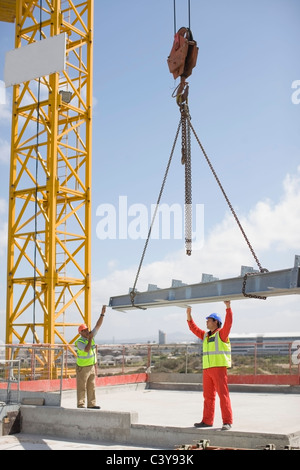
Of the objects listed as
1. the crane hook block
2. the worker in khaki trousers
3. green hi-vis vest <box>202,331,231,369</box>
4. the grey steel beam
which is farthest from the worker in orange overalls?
the crane hook block

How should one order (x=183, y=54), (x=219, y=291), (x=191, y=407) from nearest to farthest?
1. (x=183, y=54)
2. (x=219, y=291)
3. (x=191, y=407)

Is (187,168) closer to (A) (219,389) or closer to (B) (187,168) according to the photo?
(B) (187,168)

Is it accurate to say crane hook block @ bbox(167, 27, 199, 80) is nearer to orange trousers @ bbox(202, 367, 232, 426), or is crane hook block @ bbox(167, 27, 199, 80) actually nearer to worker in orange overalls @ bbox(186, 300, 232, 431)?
worker in orange overalls @ bbox(186, 300, 232, 431)

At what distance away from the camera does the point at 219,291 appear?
11.8 metres

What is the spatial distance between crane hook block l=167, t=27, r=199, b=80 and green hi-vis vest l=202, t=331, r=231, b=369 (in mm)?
Result: 5133

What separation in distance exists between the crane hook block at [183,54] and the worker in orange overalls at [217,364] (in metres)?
4.82

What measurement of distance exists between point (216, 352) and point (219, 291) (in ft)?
11.5

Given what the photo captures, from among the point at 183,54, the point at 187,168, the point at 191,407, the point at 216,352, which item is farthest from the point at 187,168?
the point at 191,407

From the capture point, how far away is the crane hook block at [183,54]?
10992 mm

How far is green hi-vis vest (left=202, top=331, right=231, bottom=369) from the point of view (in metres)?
8.34
